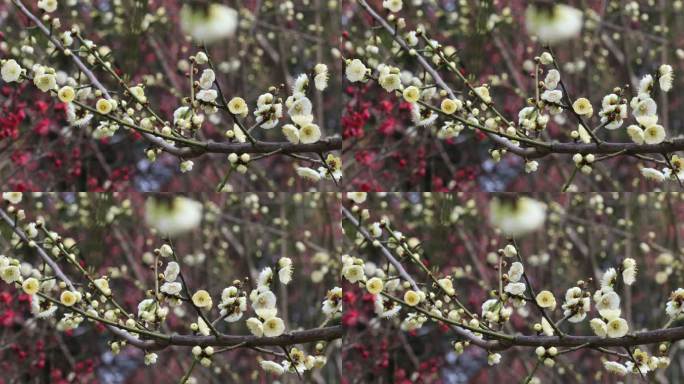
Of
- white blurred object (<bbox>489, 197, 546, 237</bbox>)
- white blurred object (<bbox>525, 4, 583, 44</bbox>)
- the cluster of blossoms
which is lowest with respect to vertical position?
the cluster of blossoms

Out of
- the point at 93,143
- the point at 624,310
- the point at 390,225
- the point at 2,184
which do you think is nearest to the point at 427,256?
the point at 390,225

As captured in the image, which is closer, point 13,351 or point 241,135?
point 241,135

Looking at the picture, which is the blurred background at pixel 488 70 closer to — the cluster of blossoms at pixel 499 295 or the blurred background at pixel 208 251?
the cluster of blossoms at pixel 499 295

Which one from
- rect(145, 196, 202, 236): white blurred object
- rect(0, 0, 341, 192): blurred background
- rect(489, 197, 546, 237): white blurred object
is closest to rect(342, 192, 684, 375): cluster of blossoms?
rect(489, 197, 546, 237): white blurred object

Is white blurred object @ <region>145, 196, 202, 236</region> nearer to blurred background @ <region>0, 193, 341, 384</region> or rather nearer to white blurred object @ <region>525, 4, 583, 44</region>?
blurred background @ <region>0, 193, 341, 384</region>

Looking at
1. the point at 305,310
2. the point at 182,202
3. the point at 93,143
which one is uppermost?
the point at 93,143

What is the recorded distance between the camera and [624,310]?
8.32 ft

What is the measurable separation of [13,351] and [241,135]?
854 millimetres

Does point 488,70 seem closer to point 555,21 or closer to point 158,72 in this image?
point 555,21

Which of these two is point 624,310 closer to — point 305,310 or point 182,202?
point 305,310

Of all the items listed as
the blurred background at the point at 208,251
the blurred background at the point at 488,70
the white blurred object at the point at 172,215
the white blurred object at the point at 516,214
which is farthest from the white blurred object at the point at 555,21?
the white blurred object at the point at 172,215

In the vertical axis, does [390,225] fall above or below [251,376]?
above

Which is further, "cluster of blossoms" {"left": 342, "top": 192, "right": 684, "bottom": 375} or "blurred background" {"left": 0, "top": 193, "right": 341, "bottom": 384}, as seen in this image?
"blurred background" {"left": 0, "top": 193, "right": 341, "bottom": 384}

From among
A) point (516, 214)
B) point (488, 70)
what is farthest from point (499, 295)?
point (488, 70)
